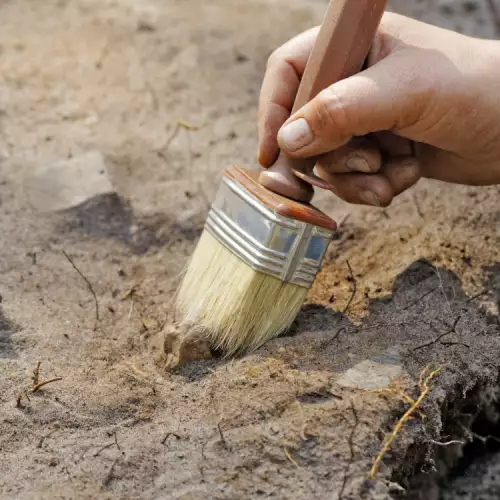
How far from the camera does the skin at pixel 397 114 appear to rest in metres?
2.76

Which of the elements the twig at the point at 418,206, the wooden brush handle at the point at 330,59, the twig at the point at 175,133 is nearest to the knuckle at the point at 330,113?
the wooden brush handle at the point at 330,59

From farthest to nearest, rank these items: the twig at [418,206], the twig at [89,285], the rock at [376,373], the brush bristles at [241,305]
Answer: the twig at [418,206]
the twig at [89,285]
the brush bristles at [241,305]
the rock at [376,373]

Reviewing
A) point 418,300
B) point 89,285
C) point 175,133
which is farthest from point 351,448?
point 175,133

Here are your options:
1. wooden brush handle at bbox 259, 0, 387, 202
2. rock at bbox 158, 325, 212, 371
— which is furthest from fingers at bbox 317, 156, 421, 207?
rock at bbox 158, 325, 212, 371

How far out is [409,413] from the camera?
256cm

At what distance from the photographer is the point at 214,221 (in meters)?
3.12

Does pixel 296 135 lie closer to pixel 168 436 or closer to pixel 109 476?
pixel 168 436

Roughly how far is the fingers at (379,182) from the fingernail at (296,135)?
0.32 meters

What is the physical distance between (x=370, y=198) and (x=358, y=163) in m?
0.17

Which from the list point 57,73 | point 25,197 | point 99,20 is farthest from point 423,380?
point 99,20

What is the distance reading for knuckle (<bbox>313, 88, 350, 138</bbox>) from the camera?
2729 millimetres

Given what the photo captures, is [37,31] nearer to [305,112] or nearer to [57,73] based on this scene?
[57,73]

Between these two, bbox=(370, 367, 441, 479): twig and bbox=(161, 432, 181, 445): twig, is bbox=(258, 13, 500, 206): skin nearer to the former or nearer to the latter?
bbox=(370, 367, 441, 479): twig

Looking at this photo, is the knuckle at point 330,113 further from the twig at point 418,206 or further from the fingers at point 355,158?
the twig at point 418,206
